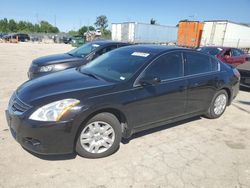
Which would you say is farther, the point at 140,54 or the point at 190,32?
the point at 190,32

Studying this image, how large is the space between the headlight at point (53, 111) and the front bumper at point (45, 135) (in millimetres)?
64

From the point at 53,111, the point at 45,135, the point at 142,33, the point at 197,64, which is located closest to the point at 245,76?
the point at 197,64

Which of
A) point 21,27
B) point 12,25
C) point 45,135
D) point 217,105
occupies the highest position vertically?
point 45,135

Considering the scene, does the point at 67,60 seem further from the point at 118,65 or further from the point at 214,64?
the point at 214,64

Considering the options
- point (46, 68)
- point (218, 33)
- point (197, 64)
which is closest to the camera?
point (197, 64)

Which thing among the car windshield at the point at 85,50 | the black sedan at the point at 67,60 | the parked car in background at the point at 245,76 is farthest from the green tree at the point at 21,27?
the parked car in background at the point at 245,76

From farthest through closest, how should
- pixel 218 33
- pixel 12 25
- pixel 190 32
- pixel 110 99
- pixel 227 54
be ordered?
pixel 12 25, pixel 218 33, pixel 190 32, pixel 227 54, pixel 110 99

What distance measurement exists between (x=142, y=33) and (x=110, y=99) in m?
25.9

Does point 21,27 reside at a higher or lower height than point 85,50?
lower

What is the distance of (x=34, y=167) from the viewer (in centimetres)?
324

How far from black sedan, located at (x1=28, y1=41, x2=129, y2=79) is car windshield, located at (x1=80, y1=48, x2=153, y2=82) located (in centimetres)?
244

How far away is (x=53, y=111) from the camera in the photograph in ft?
10.1

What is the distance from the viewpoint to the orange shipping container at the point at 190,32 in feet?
74.2

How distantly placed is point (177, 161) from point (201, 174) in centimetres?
40
